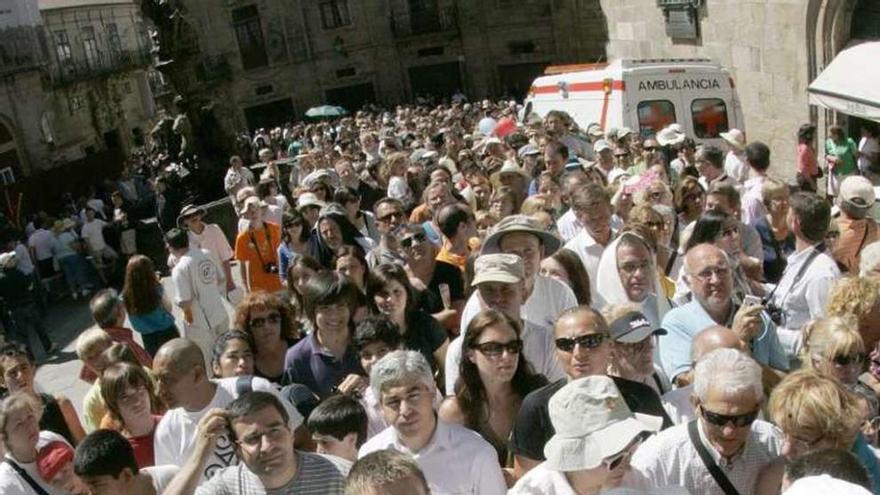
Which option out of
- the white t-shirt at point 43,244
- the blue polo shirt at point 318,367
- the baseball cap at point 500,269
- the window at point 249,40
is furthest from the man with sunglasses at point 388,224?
the window at point 249,40

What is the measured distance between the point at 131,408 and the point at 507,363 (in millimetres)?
1843

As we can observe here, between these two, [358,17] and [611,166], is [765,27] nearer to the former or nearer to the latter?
[611,166]

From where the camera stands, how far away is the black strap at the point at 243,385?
4367 millimetres

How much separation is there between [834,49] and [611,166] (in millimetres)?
6224

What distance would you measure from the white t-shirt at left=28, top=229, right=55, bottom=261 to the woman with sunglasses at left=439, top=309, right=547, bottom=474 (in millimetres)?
11780

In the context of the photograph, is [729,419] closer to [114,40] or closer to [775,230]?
[775,230]

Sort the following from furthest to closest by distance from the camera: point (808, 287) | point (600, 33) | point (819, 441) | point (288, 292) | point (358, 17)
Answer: point (358, 17)
point (600, 33)
point (288, 292)
point (808, 287)
point (819, 441)

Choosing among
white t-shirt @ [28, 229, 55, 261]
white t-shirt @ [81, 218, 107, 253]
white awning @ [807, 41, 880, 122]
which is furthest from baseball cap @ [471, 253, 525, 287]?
white t-shirt @ [81, 218, 107, 253]

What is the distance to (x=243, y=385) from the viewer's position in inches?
173

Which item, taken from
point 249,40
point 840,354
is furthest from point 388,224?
point 249,40

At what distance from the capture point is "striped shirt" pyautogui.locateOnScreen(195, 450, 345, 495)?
135 inches

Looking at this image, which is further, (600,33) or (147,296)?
(600,33)

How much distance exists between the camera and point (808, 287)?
4.99m

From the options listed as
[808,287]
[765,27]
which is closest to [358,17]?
[765,27]
